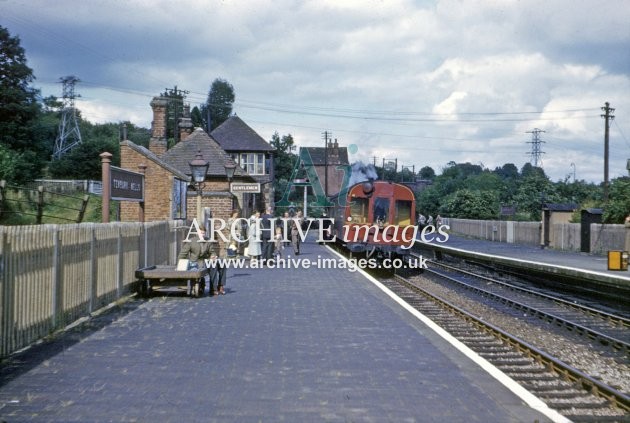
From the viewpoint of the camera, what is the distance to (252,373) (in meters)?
6.89

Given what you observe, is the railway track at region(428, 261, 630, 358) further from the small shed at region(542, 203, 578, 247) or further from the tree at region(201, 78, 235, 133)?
Result: the tree at region(201, 78, 235, 133)

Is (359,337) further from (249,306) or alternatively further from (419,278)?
(419,278)

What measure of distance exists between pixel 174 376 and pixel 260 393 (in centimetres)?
111

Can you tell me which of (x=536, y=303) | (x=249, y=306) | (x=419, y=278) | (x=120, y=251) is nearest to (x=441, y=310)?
(x=536, y=303)

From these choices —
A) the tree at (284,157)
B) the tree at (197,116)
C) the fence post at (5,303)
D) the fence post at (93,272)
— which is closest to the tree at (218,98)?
the tree at (197,116)

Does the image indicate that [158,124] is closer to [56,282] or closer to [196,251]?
[196,251]

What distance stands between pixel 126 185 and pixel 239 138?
4894 cm

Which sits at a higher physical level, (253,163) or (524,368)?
(253,163)

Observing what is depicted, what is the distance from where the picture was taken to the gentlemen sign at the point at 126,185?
1294 centimetres

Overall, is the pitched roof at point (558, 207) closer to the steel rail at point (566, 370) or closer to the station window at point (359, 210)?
the station window at point (359, 210)

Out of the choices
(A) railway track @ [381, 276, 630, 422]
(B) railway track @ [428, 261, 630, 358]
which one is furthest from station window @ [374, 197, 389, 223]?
(A) railway track @ [381, 276, 630, 422]

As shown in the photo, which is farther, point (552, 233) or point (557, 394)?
point (552, 233)

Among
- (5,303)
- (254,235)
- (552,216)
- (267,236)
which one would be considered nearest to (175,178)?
(254,235)

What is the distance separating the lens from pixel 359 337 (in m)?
8.97
